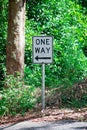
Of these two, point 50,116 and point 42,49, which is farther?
point 42,49

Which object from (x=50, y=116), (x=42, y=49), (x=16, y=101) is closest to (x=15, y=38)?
(x=16, y=101)

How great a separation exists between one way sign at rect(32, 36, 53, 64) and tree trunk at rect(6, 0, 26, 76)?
340cm

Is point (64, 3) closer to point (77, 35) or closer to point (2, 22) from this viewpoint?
point (77, 35)

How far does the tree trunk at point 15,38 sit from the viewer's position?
44.2 ft

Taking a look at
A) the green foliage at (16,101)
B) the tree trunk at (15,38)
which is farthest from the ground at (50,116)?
the tree trunk at (15,38)

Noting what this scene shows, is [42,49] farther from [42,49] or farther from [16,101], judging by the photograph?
[16,101]

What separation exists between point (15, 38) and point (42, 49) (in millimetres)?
3800

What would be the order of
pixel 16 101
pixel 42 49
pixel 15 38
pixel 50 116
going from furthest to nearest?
1. pixel 15 38
2. pixel 16 101
3. pixel 42 49
4. pixel 50 116

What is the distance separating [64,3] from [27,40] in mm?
3587

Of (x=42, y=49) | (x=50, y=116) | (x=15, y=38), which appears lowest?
(x=50, y=116)

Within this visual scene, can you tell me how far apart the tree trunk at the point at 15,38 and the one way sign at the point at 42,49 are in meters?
3.40

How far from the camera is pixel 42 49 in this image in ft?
32.7

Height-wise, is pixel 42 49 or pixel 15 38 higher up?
pixel 42 49

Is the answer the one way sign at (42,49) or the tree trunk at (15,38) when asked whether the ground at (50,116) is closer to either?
the one way sign at (42,49)
